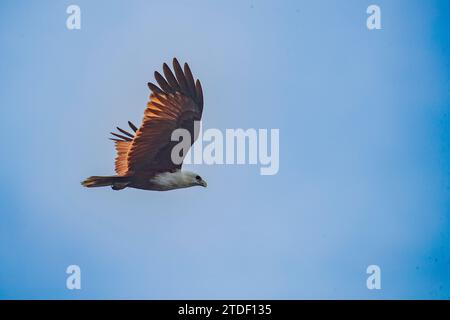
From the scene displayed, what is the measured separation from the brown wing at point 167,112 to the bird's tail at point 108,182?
224 mm

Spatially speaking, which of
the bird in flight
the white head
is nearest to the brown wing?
the bird in flight

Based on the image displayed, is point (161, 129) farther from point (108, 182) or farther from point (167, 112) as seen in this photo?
point (108, 182)

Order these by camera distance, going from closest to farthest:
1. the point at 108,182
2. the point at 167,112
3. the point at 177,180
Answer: the point at 167,112, the point at 108,182, the point at 177,180

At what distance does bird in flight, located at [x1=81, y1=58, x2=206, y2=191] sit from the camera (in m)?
7.74

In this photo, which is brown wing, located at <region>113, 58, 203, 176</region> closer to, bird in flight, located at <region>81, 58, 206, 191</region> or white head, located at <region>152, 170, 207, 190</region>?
bird in flight, located at <region>81, 58, 206, 191</region>

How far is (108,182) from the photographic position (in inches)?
312

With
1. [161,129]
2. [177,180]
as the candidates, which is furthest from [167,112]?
[177,180]

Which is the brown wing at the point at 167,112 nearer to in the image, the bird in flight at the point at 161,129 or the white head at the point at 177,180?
the bird in flight at the point at 161,129

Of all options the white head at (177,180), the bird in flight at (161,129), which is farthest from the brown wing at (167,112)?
the white head at (177,180)

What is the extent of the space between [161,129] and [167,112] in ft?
0.51

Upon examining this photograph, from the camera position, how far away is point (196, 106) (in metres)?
7.82
